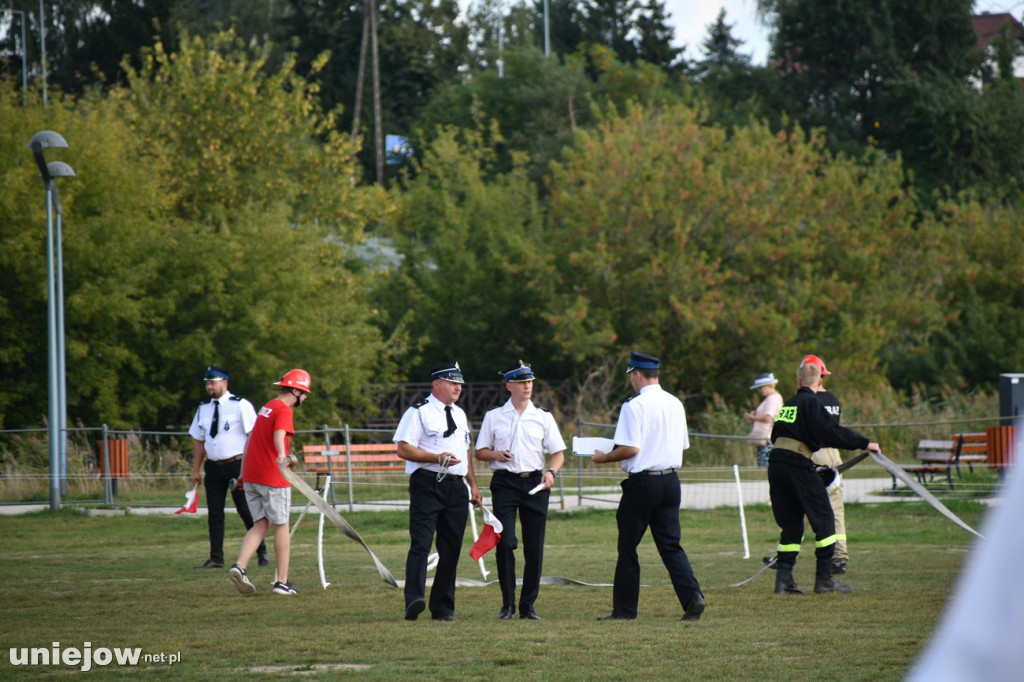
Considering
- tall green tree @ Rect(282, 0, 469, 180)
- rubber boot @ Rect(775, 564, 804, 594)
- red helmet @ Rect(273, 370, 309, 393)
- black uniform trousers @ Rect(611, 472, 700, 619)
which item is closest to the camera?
black uniform trousers @ Rect(611, 472, 700, 619)

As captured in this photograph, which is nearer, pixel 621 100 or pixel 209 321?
pixel 209 321

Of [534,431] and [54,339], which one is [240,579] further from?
[54,339]

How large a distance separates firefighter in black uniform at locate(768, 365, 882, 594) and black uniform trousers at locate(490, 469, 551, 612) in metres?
2.00

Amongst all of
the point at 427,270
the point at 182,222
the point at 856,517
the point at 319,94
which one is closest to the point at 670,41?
the point at 319,94

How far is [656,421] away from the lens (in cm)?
907

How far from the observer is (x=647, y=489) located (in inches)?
354

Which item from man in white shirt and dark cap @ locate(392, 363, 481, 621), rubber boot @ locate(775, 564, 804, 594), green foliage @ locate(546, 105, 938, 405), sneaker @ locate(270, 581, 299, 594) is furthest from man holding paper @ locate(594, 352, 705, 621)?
green foliage @ locate(546, 105, 938, 405)

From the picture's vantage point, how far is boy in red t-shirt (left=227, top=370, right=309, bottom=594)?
34.7 ft

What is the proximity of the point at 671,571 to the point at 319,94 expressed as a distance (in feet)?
186

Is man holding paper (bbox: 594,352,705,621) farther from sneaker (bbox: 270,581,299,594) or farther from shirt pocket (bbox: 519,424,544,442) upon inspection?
sneaker (bbox: 270,581,299,594)

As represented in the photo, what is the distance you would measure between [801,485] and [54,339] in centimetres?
1374

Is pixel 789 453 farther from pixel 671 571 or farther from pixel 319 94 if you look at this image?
pixel 319 94

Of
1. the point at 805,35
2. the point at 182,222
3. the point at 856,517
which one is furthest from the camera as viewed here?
the point at 805,35

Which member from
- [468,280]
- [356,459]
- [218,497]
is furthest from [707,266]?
[218,497]
